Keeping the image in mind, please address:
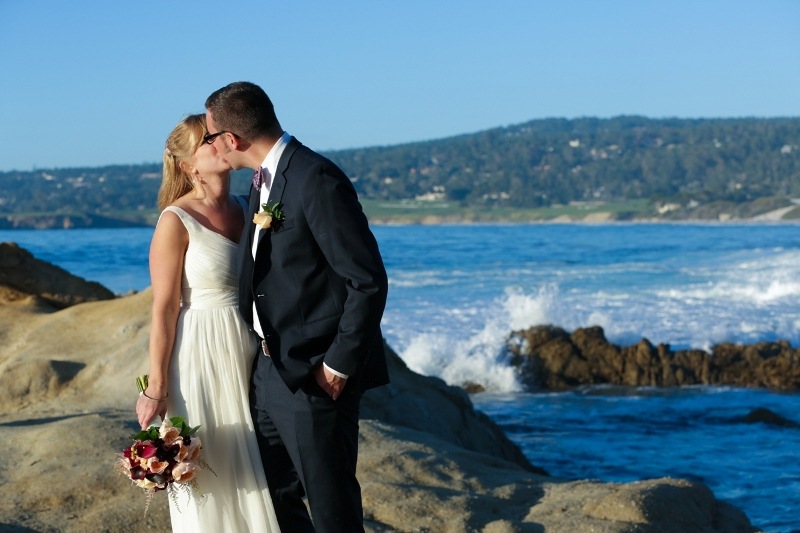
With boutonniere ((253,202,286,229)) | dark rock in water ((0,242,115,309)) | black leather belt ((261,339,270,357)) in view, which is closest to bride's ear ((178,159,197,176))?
boutonniere ((253,202,286,229))

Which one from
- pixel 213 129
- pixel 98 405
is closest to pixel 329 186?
pixel 213 129

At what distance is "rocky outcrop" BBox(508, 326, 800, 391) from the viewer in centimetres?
1473

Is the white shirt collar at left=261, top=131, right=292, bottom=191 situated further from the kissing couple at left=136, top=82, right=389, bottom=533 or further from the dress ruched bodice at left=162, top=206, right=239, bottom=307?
the dress ruched bodice at left=162, top=206, right=239, bottom=307

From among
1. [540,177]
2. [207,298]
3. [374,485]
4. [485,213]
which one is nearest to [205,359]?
[207,298]

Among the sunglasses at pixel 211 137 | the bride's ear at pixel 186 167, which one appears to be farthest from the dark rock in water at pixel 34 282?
the sunglasses at pixel 211 137

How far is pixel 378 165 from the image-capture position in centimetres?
12138

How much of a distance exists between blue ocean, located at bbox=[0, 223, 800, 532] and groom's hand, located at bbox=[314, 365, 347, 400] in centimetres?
540

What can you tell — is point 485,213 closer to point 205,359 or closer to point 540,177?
point 540,177

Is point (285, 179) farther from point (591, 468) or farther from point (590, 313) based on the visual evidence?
point (590, 313)

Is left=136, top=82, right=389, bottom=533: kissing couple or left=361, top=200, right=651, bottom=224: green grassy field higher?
left=136, top=82, right=389, bottom=533: kissing couple

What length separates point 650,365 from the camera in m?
14.9

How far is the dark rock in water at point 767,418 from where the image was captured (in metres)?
11.9

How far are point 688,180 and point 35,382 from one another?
4652 inches

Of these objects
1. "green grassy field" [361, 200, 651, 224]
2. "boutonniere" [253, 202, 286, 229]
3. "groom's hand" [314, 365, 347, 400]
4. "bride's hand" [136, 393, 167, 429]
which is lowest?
"green grassy field" [361, 200, 651, 224]
